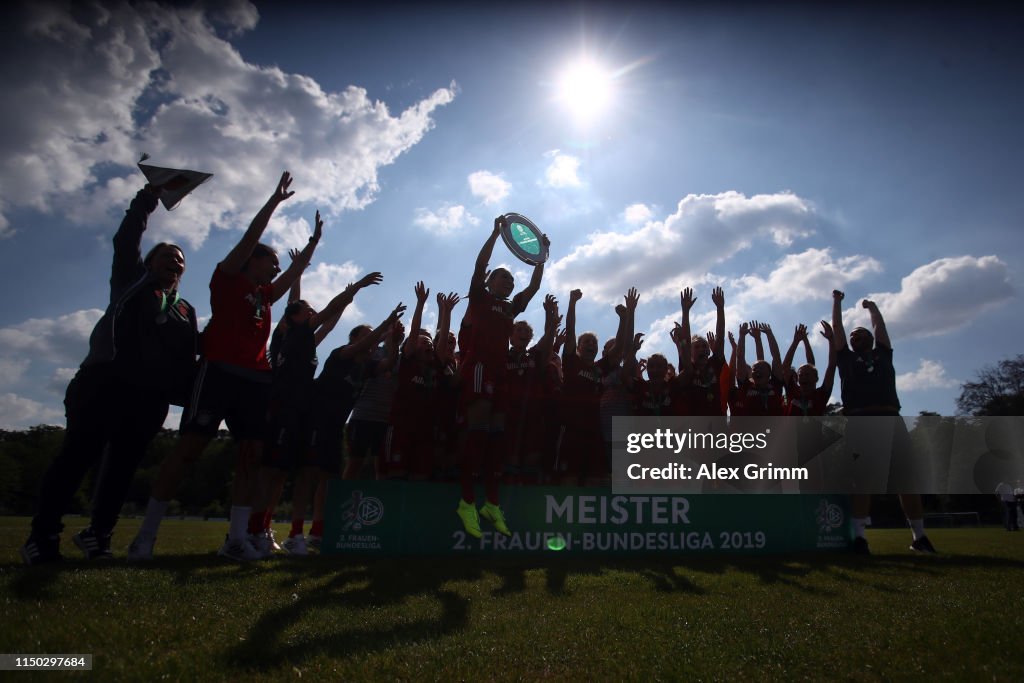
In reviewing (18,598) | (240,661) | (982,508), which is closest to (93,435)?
(18,598)

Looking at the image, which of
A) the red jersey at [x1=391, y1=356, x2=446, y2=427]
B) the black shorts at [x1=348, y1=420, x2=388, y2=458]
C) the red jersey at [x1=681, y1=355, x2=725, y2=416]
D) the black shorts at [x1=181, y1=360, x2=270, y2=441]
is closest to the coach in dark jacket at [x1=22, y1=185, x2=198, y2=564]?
the black shorts at [x1=181, y1=360, x2=270, y2=441]

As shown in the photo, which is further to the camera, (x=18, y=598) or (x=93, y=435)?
(x=93, y=435)

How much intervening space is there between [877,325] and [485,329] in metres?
5.71

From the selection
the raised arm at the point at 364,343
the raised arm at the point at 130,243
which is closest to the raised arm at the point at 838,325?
the raised arm at the point at 364,343

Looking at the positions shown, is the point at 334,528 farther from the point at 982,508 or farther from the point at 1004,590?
the point at 982,508

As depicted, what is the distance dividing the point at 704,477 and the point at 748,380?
1.89 m

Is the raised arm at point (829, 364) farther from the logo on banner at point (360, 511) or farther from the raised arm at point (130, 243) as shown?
the raised arm at point (130, 243)

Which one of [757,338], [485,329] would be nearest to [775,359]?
[757,338]

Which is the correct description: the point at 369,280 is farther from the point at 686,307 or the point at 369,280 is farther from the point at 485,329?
the point at 686,307

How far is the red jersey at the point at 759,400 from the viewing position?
8.61 metres

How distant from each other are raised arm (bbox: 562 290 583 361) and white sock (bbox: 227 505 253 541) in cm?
458

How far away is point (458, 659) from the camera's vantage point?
2521mm

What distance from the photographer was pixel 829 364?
851 centimetres

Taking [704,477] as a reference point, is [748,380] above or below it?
above
